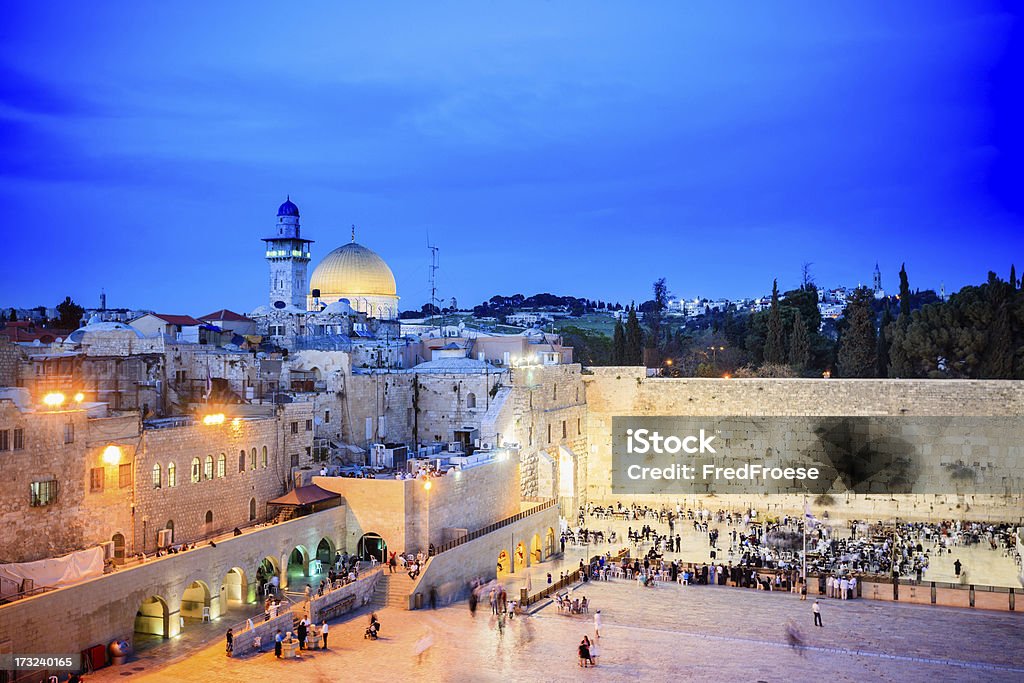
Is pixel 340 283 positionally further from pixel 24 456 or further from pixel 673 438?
pixel 24 456

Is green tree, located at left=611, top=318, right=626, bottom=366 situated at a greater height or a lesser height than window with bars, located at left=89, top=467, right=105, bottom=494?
greater

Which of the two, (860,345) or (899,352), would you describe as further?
(860,345)

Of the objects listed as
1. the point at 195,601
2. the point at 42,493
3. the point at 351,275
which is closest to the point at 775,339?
the point at 351,275

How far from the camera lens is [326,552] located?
898 inches

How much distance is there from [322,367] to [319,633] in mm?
11835

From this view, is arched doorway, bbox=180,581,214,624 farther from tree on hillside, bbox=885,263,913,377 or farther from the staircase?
tree on hillside, bbox=885,263,913,377

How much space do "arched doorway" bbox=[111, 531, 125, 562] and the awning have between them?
13.2 feet

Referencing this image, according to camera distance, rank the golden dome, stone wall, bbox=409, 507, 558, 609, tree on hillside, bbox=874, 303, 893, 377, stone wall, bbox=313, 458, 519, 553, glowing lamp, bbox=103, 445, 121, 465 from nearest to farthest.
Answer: glowing lamp, bbox=103, 445, 121, 465 → stone wall, bbox=409, 507, 558, 609 → stone wall, bbox=313, 458, 519, 553 → tree on hillside, bbox=874, 303, 893, 377 → the golden dome

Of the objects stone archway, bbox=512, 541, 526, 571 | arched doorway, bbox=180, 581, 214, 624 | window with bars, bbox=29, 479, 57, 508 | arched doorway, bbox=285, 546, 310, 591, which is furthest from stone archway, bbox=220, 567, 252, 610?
stone archway, bbox=512, 541, 526, 571

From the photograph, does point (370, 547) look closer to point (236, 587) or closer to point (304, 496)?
point (304, 496)

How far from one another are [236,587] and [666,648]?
8.92 meters

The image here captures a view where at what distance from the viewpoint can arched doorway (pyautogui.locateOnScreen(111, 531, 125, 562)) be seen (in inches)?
717

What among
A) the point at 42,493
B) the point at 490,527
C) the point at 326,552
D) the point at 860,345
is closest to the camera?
the point at 42,493

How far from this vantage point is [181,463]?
64.9 ft
